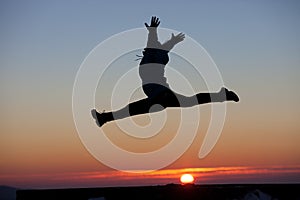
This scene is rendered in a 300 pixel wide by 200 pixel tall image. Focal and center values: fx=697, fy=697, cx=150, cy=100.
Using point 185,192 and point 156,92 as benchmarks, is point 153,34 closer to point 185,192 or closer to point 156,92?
point 156,92

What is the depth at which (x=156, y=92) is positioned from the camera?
84.4 ft

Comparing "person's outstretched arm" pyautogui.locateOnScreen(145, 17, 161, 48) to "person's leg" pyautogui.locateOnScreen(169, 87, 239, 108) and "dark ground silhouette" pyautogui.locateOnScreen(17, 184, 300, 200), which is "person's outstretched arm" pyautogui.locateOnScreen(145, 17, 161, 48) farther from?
"dark ground silhouette" pyautogui.locateOnScreen(17, 184, 300, 200)

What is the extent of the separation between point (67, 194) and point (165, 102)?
5.64m

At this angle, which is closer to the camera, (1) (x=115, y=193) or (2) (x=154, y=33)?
(2) (x=154, y=33)

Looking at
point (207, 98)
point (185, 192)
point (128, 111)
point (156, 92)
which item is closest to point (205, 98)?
point (207, 98)

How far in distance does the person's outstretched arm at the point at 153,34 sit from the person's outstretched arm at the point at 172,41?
28cm

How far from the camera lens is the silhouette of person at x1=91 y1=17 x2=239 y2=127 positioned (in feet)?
79.5

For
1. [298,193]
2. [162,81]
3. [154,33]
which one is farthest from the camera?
[298,193]

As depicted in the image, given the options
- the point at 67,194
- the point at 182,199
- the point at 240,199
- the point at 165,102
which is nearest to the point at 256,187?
the point at 240,199

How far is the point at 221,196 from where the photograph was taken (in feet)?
88.8

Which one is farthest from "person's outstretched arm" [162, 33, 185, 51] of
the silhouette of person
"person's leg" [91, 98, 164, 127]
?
"person's leg" [91, 98, 164, 127]

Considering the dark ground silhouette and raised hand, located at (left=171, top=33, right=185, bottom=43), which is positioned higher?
raised hand, located at (left=171, top=33, right=185, bottom=43)

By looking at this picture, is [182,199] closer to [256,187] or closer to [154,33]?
[256,187]

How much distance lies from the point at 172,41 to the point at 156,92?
2.22 meters
